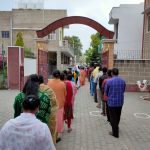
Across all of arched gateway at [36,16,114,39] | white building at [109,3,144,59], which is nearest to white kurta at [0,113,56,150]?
arched gateway at [36,16,114,39]

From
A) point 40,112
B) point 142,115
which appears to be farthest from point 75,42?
point 40,112

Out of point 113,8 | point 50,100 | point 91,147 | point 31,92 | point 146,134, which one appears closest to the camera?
point 31,92

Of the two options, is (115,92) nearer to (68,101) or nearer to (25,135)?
(68,101)

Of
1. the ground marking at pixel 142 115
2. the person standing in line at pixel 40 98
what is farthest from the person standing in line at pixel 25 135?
the ground marking at pixel 142 115

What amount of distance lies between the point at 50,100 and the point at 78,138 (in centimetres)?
239

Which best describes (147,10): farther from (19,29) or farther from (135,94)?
(19,29)

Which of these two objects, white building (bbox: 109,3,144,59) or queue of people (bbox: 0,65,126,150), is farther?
white building (bbox: 109,3,144,59)

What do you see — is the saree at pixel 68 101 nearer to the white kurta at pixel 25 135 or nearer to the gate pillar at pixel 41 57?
the white kurta at pixel 25 135

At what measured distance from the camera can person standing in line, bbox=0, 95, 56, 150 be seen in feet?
8.23

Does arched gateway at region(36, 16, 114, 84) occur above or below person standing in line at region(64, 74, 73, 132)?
above

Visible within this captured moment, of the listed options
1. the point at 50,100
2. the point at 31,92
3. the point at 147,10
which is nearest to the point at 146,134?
the point at 50,100

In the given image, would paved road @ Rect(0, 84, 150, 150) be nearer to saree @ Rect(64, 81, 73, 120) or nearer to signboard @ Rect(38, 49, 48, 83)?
saree @ Rect(64, 81, 73, 120)

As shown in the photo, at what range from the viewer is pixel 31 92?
147 inches

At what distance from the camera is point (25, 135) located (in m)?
2.51
